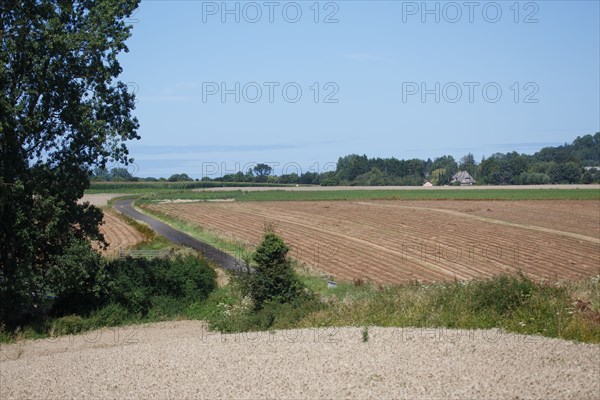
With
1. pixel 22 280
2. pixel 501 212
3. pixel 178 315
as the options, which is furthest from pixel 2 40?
pixel 501 212

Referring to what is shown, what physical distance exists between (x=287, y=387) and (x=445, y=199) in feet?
252

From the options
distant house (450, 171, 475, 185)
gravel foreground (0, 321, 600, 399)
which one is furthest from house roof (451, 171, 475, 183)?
gravel foreground (0, 321, 600, 399)

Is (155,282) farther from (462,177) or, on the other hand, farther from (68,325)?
(462,177)

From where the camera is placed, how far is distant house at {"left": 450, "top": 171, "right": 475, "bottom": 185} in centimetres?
15299

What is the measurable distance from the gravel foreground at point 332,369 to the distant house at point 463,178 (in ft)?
466

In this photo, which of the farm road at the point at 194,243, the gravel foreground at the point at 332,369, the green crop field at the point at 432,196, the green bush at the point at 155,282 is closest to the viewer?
the gravel foreground at the point at 332,369

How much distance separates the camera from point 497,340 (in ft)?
37.8

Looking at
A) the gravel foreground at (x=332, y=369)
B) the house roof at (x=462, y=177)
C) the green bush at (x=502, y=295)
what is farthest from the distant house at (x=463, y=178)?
the gravel foreground at (x=332, y=369)

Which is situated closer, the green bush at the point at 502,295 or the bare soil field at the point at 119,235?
the green bush at the point at 502,295

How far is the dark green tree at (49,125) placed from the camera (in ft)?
70.0

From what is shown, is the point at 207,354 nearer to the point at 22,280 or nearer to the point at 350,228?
the point at 22,280

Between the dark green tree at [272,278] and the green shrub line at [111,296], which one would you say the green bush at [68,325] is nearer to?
the green shrub line at [111,296]

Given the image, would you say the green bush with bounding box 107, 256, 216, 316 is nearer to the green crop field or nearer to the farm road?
the farm road

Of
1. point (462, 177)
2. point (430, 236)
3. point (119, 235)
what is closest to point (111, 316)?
point (430, 236)
